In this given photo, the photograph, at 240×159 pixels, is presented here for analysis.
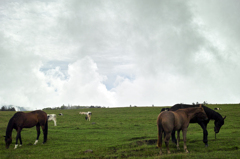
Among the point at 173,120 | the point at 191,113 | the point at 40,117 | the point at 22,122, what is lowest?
the point at 22,122

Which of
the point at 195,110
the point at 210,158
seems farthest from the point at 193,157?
the point at 195,110

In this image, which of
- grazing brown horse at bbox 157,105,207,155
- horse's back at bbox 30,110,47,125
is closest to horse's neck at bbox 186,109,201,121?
grazing brown horse at bbox 157,105,207,155

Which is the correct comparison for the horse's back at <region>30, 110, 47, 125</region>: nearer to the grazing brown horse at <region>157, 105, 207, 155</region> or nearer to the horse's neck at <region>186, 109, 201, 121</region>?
the grazing brown horse at <region>157, 105, 207, 155</region>

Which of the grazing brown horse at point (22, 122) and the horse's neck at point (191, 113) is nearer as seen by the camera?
the horse's neck at point (191, 113)

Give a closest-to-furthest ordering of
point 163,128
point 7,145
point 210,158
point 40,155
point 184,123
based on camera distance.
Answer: point 210,158
point 163,128
point 184,123
point 40,155
point 7,145

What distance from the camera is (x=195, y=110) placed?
14.2 meters

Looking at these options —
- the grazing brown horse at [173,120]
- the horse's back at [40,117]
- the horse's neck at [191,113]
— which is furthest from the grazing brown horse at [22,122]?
the horse's neck at [191,113]

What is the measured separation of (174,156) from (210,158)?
186cm

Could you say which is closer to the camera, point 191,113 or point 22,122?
point 191,113

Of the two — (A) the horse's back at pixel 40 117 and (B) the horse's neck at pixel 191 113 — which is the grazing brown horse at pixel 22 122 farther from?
(B) the horse's neck at pixel 191 113

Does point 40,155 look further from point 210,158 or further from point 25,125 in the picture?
point 210,158

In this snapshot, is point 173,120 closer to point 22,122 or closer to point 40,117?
point 40,117

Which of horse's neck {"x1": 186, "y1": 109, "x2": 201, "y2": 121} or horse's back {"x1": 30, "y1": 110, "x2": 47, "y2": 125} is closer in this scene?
horse's neck {"x1": 186, "y1": 109, "x2": 201, "y2": 121}

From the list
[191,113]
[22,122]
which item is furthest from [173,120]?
[22,122]
